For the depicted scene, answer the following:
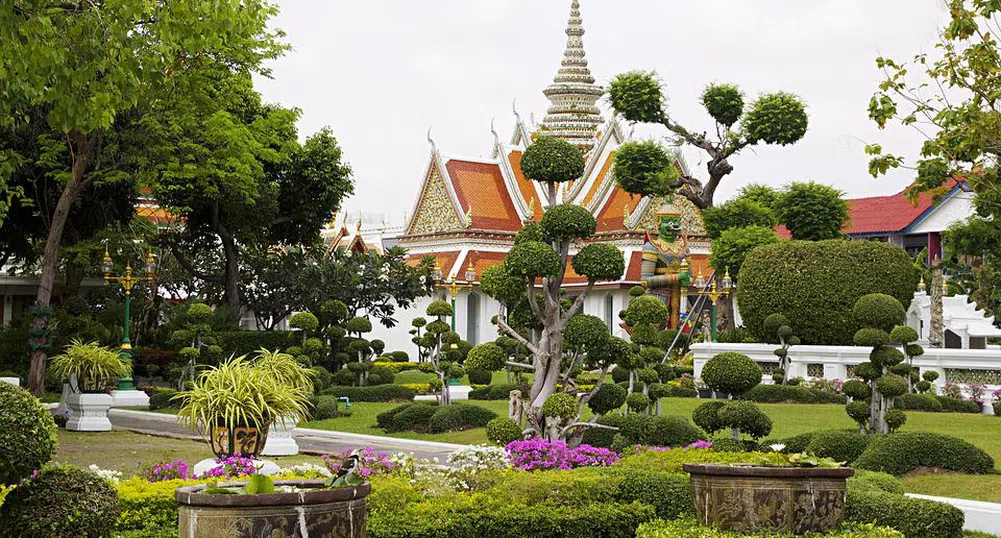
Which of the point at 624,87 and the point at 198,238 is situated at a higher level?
the point at 624,87

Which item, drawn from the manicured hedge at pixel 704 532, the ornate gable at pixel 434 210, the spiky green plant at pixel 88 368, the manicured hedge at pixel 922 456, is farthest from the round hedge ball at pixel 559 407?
the ornate gable at pixel 434 210

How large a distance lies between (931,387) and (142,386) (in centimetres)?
1686

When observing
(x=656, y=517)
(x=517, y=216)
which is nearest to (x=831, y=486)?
(x=656, y=517)

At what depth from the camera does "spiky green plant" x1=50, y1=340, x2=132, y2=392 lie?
2223 centimetres

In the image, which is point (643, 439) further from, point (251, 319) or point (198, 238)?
point (251, 319)

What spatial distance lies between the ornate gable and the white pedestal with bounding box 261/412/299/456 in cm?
3006

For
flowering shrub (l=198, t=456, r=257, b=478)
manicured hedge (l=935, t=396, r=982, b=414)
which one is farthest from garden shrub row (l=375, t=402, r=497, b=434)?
flowering shrub (l=198, t=456, r=257, b=478)

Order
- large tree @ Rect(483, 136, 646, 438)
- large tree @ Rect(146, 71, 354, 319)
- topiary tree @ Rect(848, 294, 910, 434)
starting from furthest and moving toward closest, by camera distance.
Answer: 1. large tree @ Rect(146, 71, 354, 319)
2. topiary tree @ Rect(848, 294, 910, 434)
3. large tree @ Rect(483, 136, 646, 438)

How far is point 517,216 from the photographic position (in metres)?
49.1

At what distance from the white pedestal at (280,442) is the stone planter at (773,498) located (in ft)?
33.1

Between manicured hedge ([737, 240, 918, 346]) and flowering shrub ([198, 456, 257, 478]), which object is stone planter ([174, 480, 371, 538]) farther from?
manicured hedge ([737, 240, 918, 346])

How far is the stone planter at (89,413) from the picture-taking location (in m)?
21.3

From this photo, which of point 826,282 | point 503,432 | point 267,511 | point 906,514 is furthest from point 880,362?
point 826,282

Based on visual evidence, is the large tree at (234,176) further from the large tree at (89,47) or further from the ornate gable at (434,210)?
the ornate gable at (434,210)
